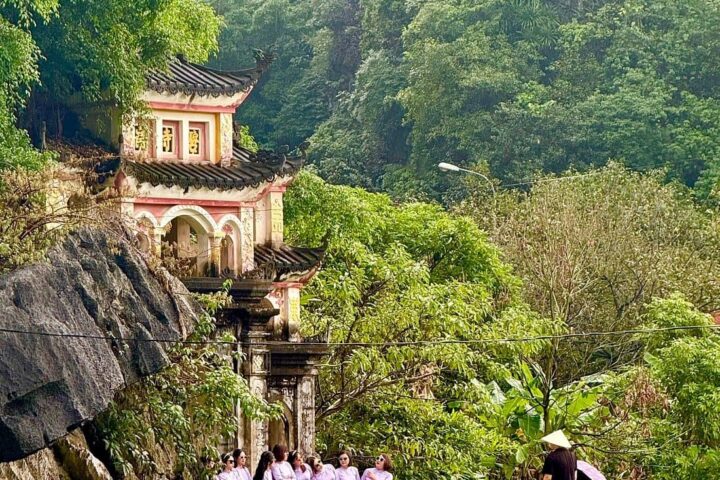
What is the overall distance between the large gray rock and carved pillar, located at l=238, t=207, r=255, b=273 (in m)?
9.27

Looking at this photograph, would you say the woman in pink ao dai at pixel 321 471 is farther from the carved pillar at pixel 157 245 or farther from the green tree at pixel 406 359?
the green tree at pixel 406 359

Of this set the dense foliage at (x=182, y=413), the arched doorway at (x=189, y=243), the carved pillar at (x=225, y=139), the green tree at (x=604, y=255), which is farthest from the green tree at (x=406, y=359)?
the green tree at (x=604, y=255)

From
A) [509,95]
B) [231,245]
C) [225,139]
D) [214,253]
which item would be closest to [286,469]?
[214,253]

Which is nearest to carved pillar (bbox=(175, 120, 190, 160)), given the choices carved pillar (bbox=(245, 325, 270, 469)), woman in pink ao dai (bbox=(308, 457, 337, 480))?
carved pillar (bbox=(245, 325, 270, 469))

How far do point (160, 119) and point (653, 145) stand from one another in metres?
37.1

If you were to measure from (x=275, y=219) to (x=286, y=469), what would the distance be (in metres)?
12.0

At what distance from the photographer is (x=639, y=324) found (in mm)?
54781

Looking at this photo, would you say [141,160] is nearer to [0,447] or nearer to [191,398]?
[191,398]

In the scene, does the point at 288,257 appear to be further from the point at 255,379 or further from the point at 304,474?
the point at 304,474

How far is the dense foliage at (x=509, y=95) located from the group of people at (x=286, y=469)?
39.1 metres

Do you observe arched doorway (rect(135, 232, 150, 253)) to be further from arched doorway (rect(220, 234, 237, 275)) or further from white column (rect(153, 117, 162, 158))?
arched doorway (rect(220, 234, 237, 275))

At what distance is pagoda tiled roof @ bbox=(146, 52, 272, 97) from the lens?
130 feet

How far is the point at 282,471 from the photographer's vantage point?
3112 centimetres

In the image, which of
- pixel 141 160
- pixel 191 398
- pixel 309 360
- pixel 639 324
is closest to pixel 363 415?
pixel 309 360
